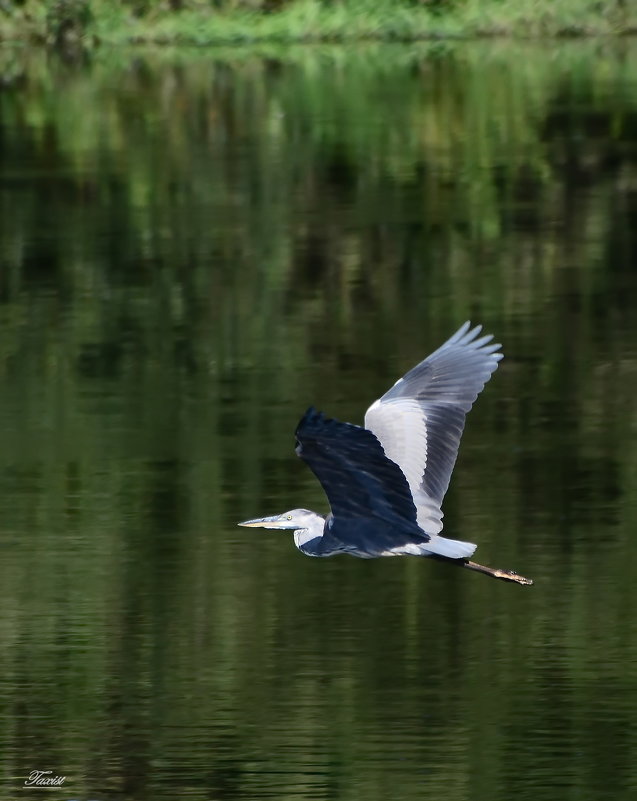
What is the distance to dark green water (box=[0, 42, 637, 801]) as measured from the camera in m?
8.25

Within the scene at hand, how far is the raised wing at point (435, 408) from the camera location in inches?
322

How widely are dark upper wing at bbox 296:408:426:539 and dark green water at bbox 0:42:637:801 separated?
90 cm

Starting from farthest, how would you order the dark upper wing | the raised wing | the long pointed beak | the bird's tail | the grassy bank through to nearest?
1. the grassy bank
2. the long pointed beak
3. the raised wing
4. the bird's tail
5. the dark upper wing

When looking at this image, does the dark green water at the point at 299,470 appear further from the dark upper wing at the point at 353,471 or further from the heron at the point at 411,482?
the dark upper wing at the point at 353,471

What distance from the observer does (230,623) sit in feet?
30.7

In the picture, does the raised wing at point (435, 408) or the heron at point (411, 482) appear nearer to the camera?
the heron at point (411, 482)

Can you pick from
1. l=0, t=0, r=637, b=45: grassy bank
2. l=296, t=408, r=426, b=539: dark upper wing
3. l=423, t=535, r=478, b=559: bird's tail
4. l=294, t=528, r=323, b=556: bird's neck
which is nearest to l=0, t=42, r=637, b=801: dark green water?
l=294, t=528, r=323, b=556: bird's neck

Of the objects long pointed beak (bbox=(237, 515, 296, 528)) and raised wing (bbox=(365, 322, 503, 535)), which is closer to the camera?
raised wing (bbox=(365, 322, 503, 535))

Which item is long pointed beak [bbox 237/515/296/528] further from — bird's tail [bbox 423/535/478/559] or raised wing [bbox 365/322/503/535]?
bird's tail [bbox 423/535/478/559]

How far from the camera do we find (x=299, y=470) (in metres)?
11.6

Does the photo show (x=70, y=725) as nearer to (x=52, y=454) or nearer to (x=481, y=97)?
(x=52, y=454)

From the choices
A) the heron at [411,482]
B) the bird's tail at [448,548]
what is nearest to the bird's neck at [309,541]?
the heron at [411,482]

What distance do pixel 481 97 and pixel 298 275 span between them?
40.0 feet

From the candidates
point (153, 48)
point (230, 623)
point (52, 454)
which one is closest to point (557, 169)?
point (52, 454)
